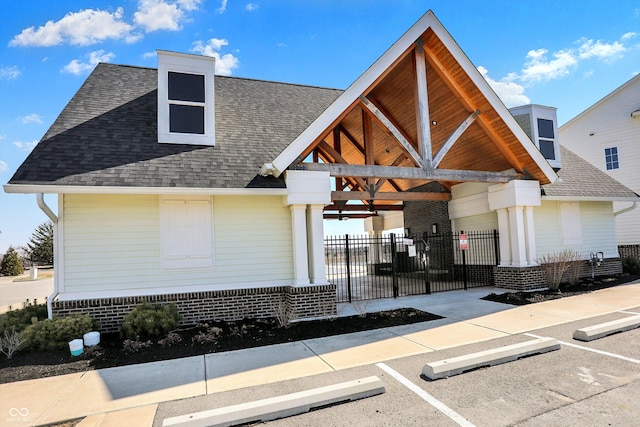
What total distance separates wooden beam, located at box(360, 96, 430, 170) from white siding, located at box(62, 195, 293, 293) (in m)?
3.46

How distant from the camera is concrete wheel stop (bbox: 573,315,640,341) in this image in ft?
21.9

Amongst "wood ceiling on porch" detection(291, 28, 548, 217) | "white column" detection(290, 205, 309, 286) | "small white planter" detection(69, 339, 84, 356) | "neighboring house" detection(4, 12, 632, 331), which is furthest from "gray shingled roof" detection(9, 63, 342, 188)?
"small white planter" detection(69, 339, 84, 356)

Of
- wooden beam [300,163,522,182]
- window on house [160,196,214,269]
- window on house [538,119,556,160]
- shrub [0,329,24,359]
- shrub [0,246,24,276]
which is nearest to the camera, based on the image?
shrub [0,329,24,359]

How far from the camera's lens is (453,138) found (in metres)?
10.4

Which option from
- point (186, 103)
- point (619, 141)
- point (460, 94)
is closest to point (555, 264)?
point (460, 94)

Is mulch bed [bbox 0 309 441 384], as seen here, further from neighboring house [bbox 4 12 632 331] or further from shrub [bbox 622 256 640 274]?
shrub [bbox 622 256 640 274]

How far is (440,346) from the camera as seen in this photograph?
6730 mm

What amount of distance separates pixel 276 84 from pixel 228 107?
125 inches

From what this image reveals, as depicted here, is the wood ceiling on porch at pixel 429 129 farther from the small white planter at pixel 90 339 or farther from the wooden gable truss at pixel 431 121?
the small white planter at pixel 90 339

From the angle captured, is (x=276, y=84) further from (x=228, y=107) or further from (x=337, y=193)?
(x=337, y=193)

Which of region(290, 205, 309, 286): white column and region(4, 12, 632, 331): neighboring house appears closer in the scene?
region(4, 12, 632, 331): neighboring house

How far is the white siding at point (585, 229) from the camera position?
13.2 meters

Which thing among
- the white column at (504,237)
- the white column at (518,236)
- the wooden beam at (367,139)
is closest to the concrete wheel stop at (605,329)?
the white column at (518,236)

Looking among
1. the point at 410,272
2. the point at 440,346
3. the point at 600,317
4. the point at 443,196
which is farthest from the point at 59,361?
the point at 410,272
